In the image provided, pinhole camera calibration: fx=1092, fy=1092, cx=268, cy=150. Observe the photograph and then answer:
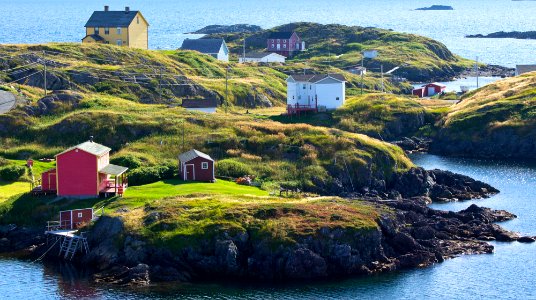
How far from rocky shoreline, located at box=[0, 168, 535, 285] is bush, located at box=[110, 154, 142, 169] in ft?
51.4

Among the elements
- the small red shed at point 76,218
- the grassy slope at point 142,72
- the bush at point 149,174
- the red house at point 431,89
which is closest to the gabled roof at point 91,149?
the bush at point 149,174

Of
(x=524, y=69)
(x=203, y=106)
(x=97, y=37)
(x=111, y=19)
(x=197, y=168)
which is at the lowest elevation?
(x=197, y=168)

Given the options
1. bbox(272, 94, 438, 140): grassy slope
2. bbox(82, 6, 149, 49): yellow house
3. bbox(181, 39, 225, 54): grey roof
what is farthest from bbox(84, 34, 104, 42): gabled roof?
bbox(272, 94, 438, 140): grassy slope

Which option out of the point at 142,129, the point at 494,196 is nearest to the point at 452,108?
the point at 494,196

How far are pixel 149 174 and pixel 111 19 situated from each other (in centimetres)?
7473

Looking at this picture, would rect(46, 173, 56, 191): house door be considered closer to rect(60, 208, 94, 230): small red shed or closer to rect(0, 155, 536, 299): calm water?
rect(60, 208, 94, 230): small red shed

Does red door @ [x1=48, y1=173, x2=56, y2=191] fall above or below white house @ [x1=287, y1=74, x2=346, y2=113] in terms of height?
below

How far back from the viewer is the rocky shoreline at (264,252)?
7569 cm

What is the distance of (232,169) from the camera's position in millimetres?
98812

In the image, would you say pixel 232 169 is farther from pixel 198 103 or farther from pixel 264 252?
pixel 198 103

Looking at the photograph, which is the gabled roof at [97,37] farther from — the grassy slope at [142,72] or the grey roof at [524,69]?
the grey roof at [524,69]

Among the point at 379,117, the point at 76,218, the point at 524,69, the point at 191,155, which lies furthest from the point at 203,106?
the point at 524,69

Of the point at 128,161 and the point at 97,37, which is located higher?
the point at 97,37

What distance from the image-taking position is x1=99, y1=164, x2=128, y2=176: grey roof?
87688mm
